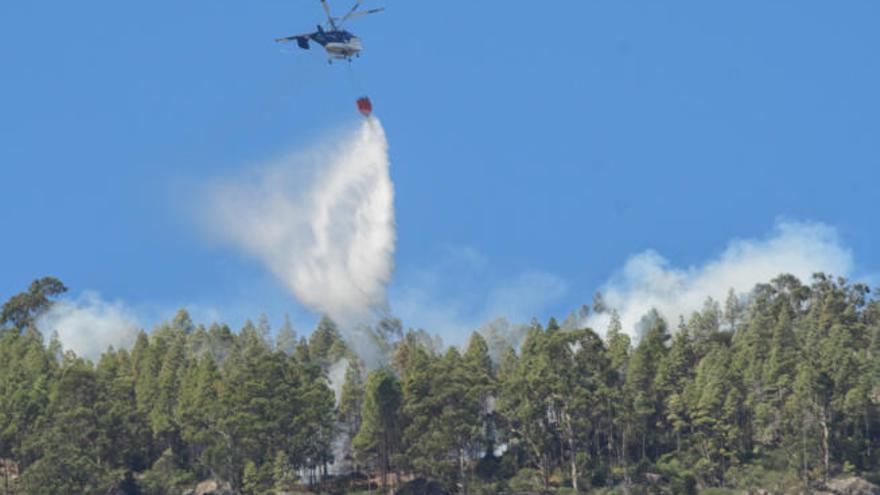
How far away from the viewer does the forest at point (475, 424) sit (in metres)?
126

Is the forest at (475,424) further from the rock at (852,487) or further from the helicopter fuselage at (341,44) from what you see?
the helicopter fuselage at (341,44)

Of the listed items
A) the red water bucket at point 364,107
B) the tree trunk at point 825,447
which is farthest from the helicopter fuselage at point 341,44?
the tree trunk at point 825,447

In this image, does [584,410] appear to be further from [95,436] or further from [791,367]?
[95,436]

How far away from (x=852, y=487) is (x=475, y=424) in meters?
32.6

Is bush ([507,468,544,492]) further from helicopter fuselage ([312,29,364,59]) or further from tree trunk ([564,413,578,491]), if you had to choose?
helicopter fuselage ([312,29,364,59])

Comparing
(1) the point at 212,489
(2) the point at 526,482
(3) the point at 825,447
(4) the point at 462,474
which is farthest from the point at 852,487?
(1) the point at 212,489

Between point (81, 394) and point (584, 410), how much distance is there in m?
44.3

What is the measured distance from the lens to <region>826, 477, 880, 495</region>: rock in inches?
4938

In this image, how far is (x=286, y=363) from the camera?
440 feet

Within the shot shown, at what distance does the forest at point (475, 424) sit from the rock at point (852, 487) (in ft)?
3.98

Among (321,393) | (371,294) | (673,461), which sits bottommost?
(673,461)

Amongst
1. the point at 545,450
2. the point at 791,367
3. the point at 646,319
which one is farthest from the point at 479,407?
the point at 646,319

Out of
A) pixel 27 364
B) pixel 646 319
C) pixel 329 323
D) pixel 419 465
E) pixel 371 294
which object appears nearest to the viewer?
pixel 419 465

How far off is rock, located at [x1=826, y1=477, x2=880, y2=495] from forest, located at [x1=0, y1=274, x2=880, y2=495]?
121 centimetres
